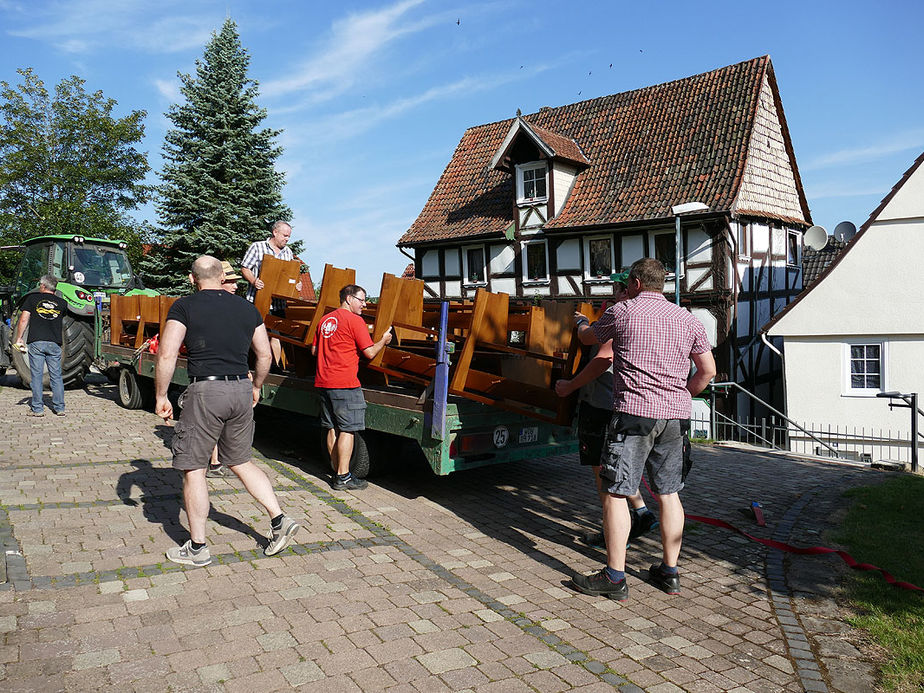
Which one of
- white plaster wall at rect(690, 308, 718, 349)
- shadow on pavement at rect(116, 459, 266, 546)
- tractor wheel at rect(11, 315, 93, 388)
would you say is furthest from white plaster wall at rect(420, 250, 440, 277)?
shadow on pavement at rect(116, 459, 266, 546)

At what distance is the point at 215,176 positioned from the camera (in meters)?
27.1

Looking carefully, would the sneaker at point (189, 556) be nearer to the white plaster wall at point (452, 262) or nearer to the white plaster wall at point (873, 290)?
the white plaster wall at point (873, 290)

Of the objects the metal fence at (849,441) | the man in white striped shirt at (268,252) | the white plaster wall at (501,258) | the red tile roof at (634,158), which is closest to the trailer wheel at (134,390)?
the man in white striped shirt at (268,252)

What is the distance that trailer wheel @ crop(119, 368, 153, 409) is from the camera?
1112 cm

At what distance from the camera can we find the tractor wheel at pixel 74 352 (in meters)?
12.7

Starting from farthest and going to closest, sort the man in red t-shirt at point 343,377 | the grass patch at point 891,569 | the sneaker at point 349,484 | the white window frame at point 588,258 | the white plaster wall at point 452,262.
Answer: the white plaster wall at point 452,262 < the white window frame at point 588,258 < the sneaker at point 349,484 < the man in red t-shirt at point 343,377 < the grass patch at point 891,569

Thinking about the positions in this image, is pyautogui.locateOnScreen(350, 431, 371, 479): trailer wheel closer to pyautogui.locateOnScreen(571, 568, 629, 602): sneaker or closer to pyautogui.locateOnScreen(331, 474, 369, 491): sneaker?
pyautogui.locateOnScreen(331, 474, 369, 491): sneaker

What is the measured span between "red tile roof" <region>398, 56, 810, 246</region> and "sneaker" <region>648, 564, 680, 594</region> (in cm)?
1599

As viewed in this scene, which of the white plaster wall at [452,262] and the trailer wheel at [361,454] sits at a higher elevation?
the white plaster wall at [452,262]

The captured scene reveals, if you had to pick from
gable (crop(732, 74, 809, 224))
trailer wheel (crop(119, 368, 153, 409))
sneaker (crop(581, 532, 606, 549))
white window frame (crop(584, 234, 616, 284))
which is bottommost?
sneaker (crop(581, 532, 606, 549))

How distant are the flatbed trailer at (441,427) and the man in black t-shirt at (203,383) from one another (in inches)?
62.6

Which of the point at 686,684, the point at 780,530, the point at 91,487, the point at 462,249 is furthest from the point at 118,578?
the point at 462,249

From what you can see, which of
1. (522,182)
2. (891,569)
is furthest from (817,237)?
(891,569)

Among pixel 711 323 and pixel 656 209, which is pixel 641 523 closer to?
pixel 711 323
